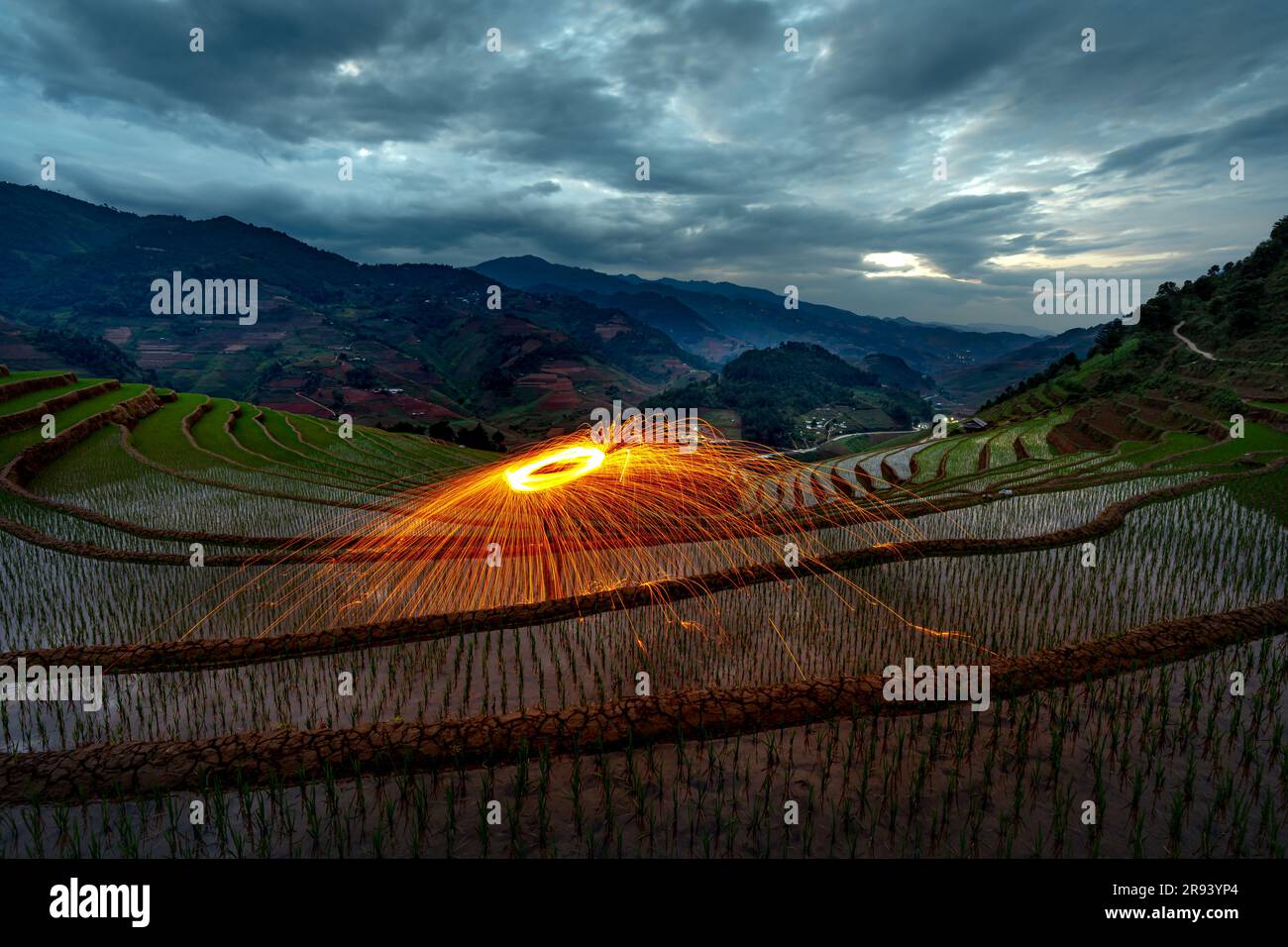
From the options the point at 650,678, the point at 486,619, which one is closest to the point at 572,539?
the point at 486,619

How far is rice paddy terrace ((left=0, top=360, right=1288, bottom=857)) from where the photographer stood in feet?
14.2

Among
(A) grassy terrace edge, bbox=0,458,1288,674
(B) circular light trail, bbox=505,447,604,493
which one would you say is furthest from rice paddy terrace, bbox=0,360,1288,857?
(B) circular light trail, bbox=505,447,604,493

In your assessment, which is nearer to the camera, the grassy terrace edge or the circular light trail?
the grassy terrace edge

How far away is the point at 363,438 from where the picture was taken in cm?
3369

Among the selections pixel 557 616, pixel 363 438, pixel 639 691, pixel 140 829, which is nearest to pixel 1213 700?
pixel 639 691

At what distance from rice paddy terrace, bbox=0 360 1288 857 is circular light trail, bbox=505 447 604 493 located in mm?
1729

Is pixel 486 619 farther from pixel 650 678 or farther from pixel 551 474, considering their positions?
pixel 551 474

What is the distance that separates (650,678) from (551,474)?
15.2ft

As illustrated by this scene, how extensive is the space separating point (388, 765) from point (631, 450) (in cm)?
793

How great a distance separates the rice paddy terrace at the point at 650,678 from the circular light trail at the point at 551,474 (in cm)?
173

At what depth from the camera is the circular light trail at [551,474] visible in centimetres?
927

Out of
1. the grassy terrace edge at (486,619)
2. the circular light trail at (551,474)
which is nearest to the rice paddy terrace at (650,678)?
the grassy terrace edge at (486,619)

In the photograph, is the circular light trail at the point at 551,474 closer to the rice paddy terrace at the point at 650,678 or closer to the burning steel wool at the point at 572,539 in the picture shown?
the burning steel wool at the point at 572,539

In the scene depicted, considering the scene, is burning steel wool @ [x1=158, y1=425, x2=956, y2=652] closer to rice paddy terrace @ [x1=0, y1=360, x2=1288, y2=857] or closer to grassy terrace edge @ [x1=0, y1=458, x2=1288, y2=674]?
rice paddy terrace @ [x1=0, y1=360, x2=1288, y2=857]
